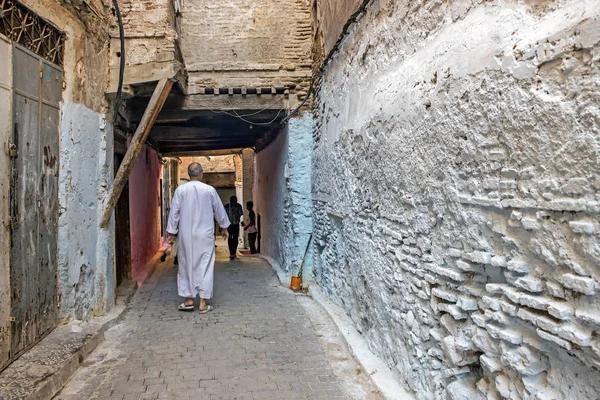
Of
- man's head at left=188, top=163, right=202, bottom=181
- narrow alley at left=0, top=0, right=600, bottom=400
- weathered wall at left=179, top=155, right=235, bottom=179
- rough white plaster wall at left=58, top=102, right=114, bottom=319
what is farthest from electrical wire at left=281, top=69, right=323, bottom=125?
weathered wall at left=179, top=155, right=235, bottom=179

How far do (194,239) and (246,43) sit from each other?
291 centimetres

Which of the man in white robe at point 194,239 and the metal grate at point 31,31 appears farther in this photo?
the man in white robe at point 194,239

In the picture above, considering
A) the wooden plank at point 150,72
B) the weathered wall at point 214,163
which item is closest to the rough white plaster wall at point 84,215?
the wooden plank at point 150,72

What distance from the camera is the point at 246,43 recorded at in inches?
250

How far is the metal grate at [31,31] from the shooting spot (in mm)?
3137

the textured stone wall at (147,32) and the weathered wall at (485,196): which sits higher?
the textured stone wall at (147,32)

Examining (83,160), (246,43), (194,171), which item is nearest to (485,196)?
(83,160)

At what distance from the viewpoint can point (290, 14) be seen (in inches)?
254

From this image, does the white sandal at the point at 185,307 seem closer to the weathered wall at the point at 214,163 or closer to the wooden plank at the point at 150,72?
the wooden plank at the point at 150,72

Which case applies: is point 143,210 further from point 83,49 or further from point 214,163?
point 214,163

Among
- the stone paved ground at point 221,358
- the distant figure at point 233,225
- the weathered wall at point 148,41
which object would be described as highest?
the weathered wall at point 148,41

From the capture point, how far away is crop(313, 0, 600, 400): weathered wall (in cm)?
152

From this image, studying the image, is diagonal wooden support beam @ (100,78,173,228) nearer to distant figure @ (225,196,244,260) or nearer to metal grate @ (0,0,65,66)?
metal grate @ (0,0,65,66)

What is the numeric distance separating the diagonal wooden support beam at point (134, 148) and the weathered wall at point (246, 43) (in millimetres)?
1279
